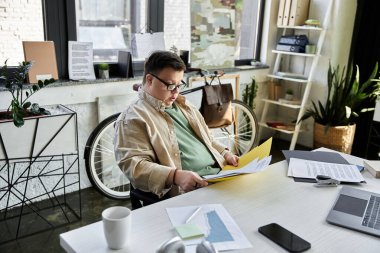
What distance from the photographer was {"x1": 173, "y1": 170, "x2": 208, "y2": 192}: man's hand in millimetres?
1328

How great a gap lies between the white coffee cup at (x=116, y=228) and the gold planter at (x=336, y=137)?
2674 mm

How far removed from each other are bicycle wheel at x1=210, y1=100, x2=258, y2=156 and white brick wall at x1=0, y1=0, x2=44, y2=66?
167 cm

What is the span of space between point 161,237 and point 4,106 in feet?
5.20

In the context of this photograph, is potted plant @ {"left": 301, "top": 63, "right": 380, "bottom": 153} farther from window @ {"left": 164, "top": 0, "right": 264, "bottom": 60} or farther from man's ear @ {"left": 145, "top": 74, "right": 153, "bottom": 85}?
man's ear @ {"left": 145, "top": 74, "right": 153, "bottom": 85}

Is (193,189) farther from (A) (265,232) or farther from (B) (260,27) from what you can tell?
(B) (260,27)

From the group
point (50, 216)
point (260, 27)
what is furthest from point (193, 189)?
point (260, 27)

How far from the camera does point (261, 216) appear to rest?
3.77ft

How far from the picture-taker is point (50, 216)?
7.63 ft

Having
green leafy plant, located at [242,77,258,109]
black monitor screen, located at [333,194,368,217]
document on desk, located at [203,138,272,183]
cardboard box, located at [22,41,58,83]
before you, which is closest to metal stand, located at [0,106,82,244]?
cardboard box, located at [22,41,58,83]

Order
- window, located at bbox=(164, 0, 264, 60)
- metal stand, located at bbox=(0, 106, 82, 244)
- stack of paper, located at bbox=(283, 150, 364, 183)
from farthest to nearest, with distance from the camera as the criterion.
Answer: window, located at bbox=(164, 0, 264, 60) < metal stand, located at bbox=(0, 106, 82, 244) < stack of paper, located at bbox=(283, 150, 364, 183)

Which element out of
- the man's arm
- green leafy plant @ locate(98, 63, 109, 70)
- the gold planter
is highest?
green leafy plant @ locate(98, 63, 109, 70)

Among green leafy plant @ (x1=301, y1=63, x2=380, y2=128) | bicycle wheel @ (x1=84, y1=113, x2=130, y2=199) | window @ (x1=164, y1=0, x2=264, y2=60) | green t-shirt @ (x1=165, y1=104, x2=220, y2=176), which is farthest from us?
green leafy plant @ (x1=301, y1=63, x2=380, y2=128)

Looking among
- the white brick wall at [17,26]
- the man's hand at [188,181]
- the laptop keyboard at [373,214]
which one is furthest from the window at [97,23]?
the laptop keyboard at [373,214]

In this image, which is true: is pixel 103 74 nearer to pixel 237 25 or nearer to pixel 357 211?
pixel 237 25
